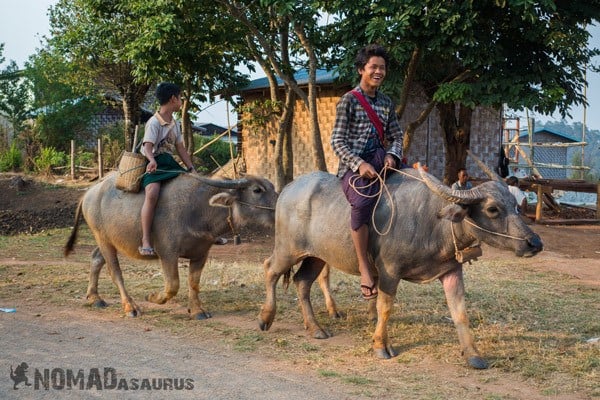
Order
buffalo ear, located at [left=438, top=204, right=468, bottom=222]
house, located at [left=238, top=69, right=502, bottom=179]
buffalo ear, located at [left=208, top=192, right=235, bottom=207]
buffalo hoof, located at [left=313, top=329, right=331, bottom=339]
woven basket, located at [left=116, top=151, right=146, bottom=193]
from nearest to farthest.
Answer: buffalo ear, located at [left=438, top=204, right=468, bottom=222] < buffalo hoof, located at [left=313, top=329, right=331, bottom=339] < buffalo ear, located at [left=208, top=192, right=235, bottom=207] < woven basket, located at [left=116, top=151, right=146, bottom=193] < house, located at [left=238, top=69, right=502, bottom=179]

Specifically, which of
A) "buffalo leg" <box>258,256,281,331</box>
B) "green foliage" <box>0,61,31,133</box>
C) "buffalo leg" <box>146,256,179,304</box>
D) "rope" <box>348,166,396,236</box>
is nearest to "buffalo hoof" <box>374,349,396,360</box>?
"rope" <box>348,166,396,236</box>

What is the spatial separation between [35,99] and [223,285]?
77.2ft

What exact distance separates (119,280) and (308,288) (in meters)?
2.10

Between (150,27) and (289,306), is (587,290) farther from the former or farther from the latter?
(150,27)

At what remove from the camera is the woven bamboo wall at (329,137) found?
1698 centimetres

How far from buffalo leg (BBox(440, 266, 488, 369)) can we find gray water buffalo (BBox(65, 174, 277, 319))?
2.02 meters

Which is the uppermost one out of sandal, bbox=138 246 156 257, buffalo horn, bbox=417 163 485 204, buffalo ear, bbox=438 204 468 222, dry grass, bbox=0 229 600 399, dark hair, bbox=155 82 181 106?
dark hair, bbox=155 82 181 106

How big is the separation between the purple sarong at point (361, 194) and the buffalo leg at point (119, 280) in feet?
8.62

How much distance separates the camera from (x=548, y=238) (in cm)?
1347

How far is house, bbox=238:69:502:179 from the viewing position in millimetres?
16922

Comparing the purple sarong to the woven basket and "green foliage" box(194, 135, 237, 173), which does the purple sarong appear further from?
"green foliage" box(194, 135, 237, 173)

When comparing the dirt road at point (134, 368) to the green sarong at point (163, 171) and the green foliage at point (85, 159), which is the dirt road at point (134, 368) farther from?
the green foliage at point (85, 159)

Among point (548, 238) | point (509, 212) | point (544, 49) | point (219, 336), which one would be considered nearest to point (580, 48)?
point (544, 49)

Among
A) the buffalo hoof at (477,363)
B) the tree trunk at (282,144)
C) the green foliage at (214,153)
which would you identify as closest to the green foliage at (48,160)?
the green foliage at (214,153)
